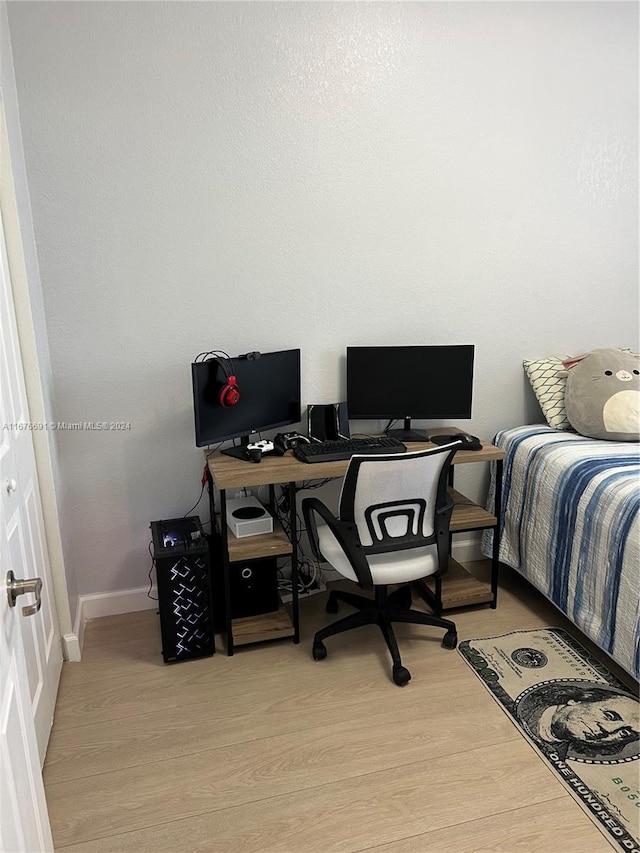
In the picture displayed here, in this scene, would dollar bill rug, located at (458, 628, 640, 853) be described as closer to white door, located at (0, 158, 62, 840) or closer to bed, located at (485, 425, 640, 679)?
bed, located at (485, 425, 640, 679)

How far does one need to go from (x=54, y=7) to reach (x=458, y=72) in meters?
1.66

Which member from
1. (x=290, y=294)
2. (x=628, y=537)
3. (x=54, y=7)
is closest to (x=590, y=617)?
(x=628, y=537)

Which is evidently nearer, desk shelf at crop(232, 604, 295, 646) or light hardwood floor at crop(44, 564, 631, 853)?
light hardwood floor at crop(44, 564, 631, 853)

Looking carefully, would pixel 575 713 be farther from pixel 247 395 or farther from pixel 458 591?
pixel 247 395

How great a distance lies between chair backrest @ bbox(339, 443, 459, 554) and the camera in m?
2.26

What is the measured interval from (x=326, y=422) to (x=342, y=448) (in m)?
0.25

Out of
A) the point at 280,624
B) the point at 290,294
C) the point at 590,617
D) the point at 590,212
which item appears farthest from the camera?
the point at 590,212

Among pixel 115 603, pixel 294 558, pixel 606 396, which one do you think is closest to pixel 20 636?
pixel 294 558

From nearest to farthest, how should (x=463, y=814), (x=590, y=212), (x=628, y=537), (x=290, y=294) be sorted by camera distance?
(x=463, y=814), (x=628, y=537), (x=290, y=294), (x=590, y=212)

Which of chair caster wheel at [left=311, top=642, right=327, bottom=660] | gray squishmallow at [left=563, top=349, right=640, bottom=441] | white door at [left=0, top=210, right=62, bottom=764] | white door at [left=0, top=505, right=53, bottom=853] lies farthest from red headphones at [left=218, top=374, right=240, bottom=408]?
gray squishmallow at [left=563, top=349, right=640, bottom=441]

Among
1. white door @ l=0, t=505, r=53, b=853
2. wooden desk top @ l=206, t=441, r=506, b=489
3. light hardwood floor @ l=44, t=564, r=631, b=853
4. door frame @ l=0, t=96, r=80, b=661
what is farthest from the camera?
wooden desk top @ l=206, t=441, r=506, b=489

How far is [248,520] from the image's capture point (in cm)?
264

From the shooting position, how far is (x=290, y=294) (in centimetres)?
290

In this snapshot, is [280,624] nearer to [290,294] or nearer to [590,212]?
[290,294]
